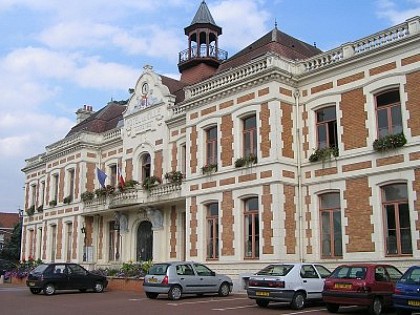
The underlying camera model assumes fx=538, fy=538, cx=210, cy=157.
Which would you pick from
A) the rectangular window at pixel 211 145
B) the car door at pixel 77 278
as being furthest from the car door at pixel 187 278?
the car door at pixel 77 278

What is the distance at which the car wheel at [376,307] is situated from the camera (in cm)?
1430

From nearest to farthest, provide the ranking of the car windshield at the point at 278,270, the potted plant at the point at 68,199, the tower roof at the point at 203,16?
the car windshield at the point at 278,270, the tower roof at the point at 203,16, the potted plant at the point at 68,199

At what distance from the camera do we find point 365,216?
64.7 ft

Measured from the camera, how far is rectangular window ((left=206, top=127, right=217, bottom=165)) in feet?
81.4

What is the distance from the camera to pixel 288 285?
15.8 meters

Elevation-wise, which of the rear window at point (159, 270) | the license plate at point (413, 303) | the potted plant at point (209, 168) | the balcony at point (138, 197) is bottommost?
the license plate at point (413, 303)

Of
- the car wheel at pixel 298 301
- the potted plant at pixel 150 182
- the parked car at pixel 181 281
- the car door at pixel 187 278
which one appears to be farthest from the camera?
the potted plant at pixel 150 182

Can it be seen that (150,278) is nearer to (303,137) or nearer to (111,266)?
(303,137)

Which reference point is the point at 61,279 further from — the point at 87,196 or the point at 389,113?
the point at 389,113

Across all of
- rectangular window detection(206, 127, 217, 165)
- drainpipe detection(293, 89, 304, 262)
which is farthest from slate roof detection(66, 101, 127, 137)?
drainpipe detection(293, 89, 304, 262)

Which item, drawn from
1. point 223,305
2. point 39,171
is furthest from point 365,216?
point 39,171

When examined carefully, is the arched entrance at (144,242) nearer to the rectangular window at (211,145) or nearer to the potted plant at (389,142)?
the rectangular window at (211,145)

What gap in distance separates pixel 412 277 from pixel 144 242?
18.9 metres

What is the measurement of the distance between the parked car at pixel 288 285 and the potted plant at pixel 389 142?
5.34m
